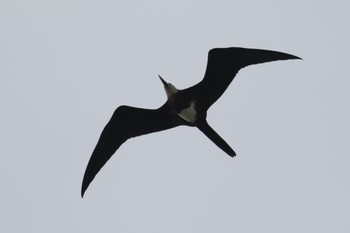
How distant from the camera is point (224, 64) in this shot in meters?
11.5

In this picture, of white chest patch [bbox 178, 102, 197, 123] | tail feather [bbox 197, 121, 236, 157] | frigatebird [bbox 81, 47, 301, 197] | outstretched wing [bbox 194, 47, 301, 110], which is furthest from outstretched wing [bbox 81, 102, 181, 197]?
outstretched wing [bbox 194, 47, 301, 110]

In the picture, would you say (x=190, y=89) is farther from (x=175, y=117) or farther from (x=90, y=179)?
(x=90, y=179)

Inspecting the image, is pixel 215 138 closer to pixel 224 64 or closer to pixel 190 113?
pixel 190 113

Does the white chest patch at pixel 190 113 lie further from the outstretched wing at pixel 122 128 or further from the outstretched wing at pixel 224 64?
the outstretched wing at pixel 122 128

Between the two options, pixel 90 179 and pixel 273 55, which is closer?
pixel 273 55

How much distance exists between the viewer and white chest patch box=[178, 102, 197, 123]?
11.6 m

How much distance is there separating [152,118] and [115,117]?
1.80ft

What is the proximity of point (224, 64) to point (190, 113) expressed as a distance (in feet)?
2.81

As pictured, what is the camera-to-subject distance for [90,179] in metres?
12.1

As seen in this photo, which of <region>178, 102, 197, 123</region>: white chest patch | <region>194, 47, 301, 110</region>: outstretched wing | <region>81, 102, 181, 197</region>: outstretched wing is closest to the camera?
<region>194, 47, 301, 110</region>: outstretched wing

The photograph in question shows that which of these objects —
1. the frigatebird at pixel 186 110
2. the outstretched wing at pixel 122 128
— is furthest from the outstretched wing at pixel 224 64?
the outstretched wing at pixel 122 128

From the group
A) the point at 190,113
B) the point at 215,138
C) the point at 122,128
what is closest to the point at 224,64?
the point at 190,113

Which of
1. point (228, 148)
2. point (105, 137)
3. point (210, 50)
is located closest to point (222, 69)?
point (210, 50)

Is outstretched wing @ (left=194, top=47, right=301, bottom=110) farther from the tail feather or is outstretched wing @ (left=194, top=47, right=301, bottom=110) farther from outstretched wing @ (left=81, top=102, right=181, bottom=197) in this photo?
outstretched wing @ (left=81, top=102, right=181, bottom=197)
